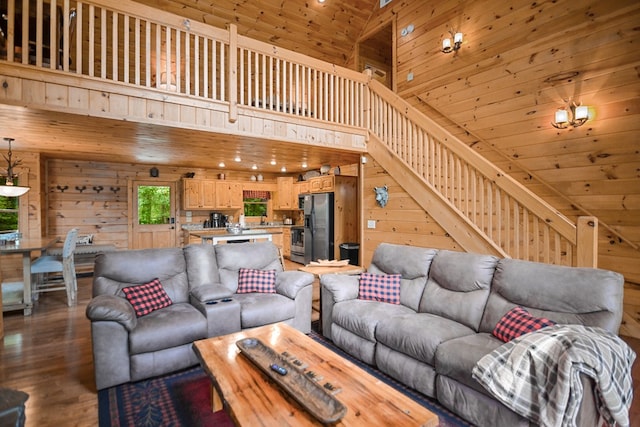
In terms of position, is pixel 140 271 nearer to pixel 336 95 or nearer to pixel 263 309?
pixel 263 309

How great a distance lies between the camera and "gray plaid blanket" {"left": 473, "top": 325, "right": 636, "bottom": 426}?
5.09ft

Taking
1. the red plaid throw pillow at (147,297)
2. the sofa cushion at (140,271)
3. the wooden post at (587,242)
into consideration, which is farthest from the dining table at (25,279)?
the wooden post at (587,242)

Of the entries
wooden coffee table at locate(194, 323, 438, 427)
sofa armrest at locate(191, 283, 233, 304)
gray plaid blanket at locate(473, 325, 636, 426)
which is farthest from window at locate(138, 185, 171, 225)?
gray plaid blanket at locate(473, 325, 636, 426)

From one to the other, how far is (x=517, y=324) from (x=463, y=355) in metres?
0.46

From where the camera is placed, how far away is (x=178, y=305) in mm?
3045

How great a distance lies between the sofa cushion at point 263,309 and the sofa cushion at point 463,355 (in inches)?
60.9

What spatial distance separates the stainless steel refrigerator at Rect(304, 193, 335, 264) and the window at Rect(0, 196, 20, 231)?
5524 mm

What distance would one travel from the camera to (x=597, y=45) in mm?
3686

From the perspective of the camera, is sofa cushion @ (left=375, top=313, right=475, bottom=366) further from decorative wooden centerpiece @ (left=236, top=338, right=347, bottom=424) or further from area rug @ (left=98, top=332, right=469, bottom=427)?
decorative wooden centerpiece @ (left=236, top=338, right=347, bottom=424)

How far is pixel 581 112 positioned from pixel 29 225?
8.72m

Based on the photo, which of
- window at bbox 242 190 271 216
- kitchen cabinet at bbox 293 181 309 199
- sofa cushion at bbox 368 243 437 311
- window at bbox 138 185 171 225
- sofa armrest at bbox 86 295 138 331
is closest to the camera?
sofa armrest at bbox 86 295 138 331

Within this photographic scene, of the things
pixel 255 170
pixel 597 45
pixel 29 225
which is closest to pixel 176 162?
pixel 255 170

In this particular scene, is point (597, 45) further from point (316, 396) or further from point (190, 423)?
point (190, 423)

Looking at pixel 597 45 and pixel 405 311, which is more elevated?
pixel 597 45
